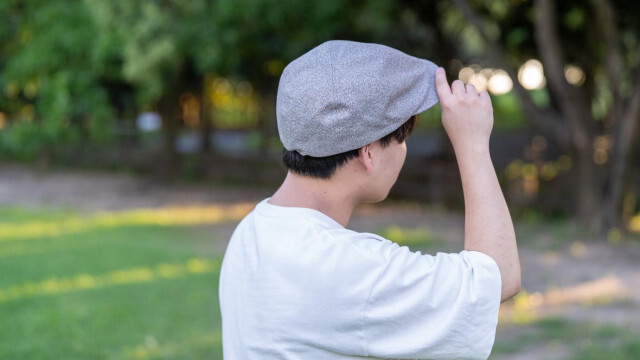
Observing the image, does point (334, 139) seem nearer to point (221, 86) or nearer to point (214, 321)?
point (214, 321)

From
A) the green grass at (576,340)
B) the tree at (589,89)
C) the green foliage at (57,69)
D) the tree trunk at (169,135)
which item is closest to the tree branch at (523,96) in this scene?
the tree at (589,89)

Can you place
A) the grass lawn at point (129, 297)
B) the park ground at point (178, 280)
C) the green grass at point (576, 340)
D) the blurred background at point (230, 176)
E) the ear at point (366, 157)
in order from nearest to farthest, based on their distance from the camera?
the ear at point (366, 157) → the green grass at point (576, 340) → the grass lawn at point (129, 297) → the park ground at point (178, 280) → the blurred background at point (230, 176)

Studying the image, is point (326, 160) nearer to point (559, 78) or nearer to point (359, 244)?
point (359, 244)

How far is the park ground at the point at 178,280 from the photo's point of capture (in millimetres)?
6180

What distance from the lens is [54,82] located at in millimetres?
16766

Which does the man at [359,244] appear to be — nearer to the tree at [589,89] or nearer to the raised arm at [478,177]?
the raised arm at [478,177]

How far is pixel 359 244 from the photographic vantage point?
1334mm

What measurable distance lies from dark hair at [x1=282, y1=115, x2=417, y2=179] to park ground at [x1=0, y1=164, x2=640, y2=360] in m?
4.64

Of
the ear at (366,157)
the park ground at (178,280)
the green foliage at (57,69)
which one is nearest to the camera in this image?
the ear at (366,157)

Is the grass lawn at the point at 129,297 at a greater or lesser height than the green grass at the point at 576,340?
greater

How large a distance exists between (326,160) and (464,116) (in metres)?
0.26

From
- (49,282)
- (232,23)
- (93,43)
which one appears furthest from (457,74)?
(49,282)

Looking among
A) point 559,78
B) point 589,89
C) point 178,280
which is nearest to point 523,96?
point 559,78

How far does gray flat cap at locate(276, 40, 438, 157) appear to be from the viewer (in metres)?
1.35
